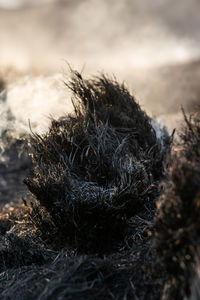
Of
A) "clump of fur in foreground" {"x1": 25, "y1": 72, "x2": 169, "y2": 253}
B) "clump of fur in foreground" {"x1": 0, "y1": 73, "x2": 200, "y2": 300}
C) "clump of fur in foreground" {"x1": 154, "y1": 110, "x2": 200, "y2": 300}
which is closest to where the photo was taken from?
"clump of fur in foreground" {"x1": 154, "y1": 110, "x2": 200, "y2": 300}

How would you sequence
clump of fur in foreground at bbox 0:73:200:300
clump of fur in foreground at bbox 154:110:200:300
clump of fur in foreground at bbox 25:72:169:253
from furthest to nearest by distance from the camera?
clump of fur in foreground at bbox 25:72:169:253, clump of fur in foreground at bbox 0:73:200:300, clump of fur in foreground at bbox 154:110:200:300

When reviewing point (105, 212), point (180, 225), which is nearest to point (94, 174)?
point (105, 212)

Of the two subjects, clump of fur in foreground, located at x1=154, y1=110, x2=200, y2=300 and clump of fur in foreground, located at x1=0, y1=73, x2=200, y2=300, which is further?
clump of fur in foreground, located at x1=0, y1=73, x2=200, y2=300

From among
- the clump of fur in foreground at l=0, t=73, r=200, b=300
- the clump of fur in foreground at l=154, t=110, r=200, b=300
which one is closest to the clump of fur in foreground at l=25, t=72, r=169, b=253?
the clump of fur in foreground at l=0, t=73, r=200, b=300

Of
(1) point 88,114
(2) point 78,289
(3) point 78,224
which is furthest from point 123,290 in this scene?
(1) point 88,114

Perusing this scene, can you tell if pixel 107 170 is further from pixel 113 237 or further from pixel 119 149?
pixel 113 237

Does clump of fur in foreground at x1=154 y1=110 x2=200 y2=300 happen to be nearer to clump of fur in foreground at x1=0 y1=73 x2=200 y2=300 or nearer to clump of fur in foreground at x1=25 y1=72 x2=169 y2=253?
clump of fur in foreground at x1=0 y1=73 x2=200 y2=300
